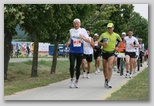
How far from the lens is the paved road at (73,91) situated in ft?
32.2

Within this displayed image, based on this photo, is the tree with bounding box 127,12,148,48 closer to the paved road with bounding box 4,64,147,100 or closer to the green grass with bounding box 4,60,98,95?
the paved road with bounding box 4,64,147,100

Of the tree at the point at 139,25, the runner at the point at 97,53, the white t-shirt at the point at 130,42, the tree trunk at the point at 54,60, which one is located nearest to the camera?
the tree at the point at 139,25

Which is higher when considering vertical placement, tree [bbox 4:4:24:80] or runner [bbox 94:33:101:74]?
tree [bbox 4:4:24:80]

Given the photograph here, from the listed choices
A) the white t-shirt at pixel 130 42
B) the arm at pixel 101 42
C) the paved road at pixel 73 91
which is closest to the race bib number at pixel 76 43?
the arm at pixel 101 42

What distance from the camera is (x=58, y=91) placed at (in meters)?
10.4

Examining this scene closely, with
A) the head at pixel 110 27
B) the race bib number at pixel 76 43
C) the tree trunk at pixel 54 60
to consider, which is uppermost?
the head at pixel 110 27

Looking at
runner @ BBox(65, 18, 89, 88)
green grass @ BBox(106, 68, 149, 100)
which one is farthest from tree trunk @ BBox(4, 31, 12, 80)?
green grass @ BBox(106, 68, 149, 100)

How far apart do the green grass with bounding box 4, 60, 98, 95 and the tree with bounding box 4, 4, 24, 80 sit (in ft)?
1.91

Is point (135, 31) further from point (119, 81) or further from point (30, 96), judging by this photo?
point (30, 96)

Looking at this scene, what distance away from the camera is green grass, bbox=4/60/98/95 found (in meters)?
10.9

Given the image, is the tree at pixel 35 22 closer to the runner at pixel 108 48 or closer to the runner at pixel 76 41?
the runner at pixel 76 41

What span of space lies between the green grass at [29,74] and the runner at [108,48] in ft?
2.42

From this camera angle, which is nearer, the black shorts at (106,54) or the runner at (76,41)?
the runner at (76,41)

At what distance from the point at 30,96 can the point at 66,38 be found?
7.24ft
